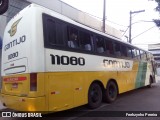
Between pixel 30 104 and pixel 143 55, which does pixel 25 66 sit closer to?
pixel 30 104

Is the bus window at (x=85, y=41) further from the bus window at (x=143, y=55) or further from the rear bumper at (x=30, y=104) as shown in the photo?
the bus window at (x=143, y=55)

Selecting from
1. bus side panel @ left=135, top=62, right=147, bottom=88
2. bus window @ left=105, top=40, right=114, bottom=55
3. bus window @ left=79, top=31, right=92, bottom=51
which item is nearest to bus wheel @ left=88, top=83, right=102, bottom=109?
bus window @ left=79, top=31, right=92, bottom=51

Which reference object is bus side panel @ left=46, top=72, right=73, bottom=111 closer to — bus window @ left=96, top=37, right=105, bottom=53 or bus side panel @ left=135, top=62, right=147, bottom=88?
bus window @ left=96, top=37, right=105, bottom=53

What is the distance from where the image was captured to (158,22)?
13.7 metres

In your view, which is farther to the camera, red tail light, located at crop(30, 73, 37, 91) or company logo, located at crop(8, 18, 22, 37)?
company logo, located at crop(8, 18, 22, 37)

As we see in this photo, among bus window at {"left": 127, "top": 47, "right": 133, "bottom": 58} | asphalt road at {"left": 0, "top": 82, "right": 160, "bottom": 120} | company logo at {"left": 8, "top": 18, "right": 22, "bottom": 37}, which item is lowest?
asphalt road at {"left": 0, "top": 82, "right": 160, "bottom": 120}

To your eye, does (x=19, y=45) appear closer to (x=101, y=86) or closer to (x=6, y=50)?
(x=6, y=50)

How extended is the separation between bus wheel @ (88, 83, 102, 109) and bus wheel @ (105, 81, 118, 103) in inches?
24.7

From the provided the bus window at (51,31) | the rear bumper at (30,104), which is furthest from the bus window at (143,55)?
the rear bumper at (30,104)

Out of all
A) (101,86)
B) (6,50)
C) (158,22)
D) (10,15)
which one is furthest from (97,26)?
(6,50)

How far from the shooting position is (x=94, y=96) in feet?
28.9

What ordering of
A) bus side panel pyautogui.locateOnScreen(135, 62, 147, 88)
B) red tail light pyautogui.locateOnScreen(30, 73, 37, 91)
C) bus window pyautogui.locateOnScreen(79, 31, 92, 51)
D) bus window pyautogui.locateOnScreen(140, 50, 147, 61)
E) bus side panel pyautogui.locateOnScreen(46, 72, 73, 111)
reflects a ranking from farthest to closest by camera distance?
bus window pyautogui.locateOnScreen(140, 50, 147, 61) → bus side panel pyautogui.locateOnScreen(135, 62, 147, 88) → bus window pyautogui.locateOnScreen(79, 31, 92, 51) → bus side panel pyautogui.locateOnScreen(46, 72, 73, 111) → red tail light pyautogui.locateOnScreen(30, 73, 37, 91)

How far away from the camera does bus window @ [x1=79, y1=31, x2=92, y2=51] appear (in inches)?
327

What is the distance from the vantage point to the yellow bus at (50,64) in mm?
6336
